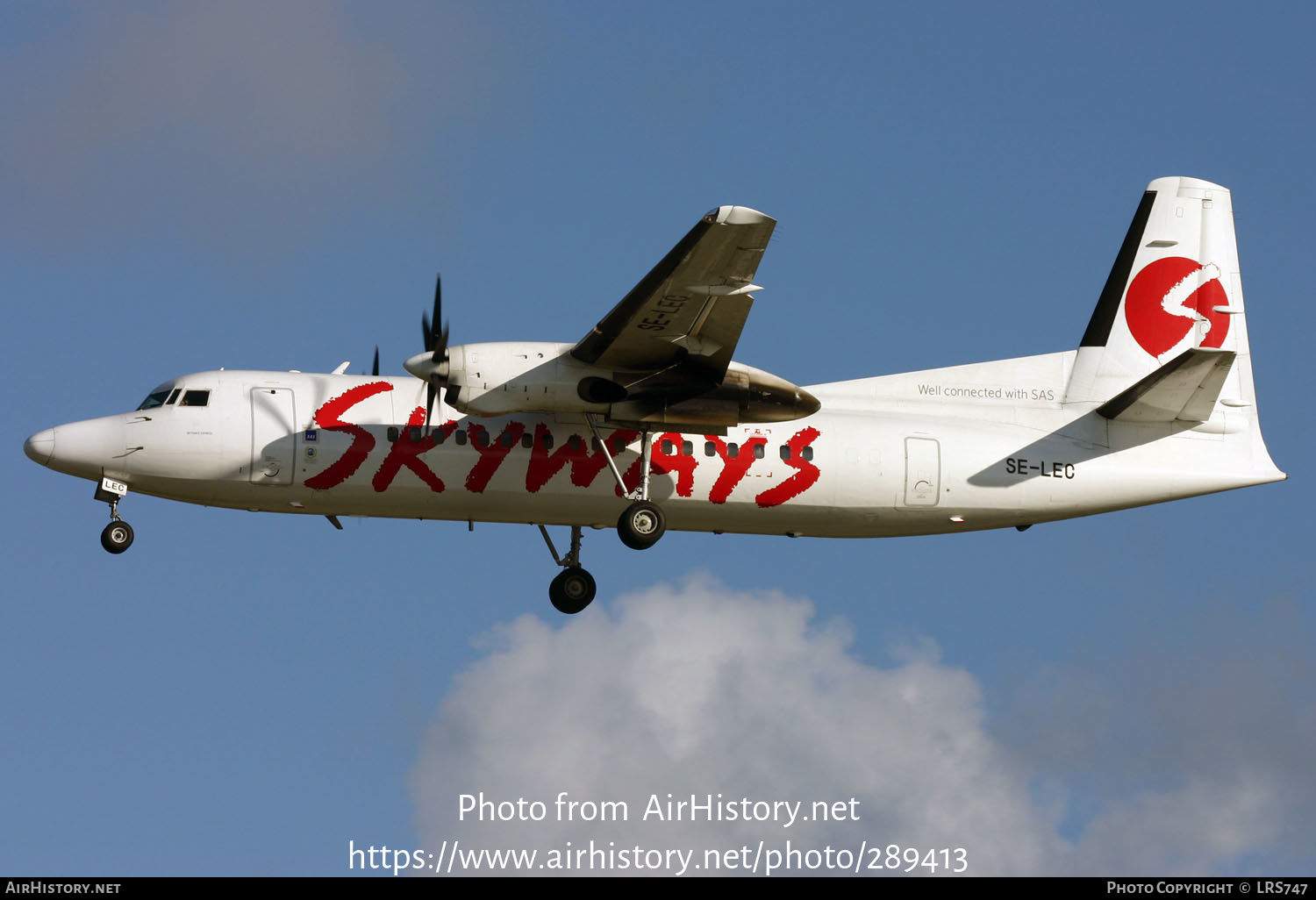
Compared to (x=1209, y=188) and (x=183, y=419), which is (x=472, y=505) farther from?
(x=1209, y=188)

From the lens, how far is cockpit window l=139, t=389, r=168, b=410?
71.4 ft

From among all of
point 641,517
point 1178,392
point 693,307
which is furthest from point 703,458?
point 1178,392

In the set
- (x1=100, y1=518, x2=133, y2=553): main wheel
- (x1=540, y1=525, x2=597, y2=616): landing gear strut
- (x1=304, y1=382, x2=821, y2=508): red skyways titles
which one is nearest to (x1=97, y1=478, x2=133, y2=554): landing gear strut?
(x1=100, y1=518, x2=133, y2=553): main wheel

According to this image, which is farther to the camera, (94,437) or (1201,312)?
(1201,312)

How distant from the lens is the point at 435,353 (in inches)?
806

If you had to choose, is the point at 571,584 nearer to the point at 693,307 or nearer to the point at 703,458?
the point at 703,458

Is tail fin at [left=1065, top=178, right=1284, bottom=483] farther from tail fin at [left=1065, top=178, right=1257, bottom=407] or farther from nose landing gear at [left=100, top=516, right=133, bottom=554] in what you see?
nose landing gear at [left=100, top=516, right=133, bottom=554]

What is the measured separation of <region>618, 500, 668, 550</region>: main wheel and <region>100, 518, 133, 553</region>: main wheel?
19.6 feet

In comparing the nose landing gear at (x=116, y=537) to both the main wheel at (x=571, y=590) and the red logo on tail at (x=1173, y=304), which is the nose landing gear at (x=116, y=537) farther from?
the red logo on tail at (x=1173, y=304)

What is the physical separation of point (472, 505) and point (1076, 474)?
7782mm

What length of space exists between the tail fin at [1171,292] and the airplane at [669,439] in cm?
55

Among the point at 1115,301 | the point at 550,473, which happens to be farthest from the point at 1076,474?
the point at 550,473

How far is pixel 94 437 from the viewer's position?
2138cm

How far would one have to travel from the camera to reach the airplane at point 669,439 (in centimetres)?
2080
